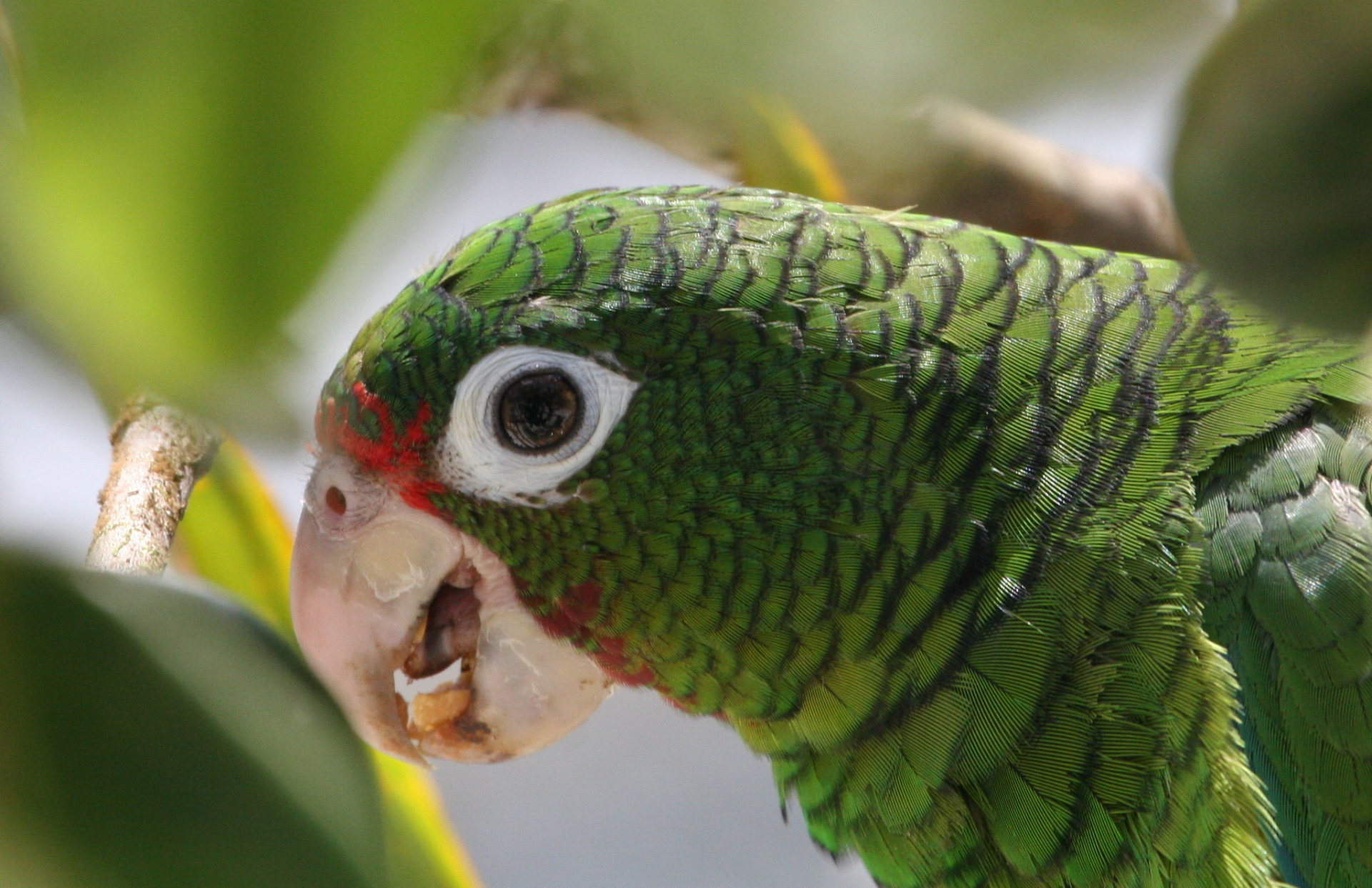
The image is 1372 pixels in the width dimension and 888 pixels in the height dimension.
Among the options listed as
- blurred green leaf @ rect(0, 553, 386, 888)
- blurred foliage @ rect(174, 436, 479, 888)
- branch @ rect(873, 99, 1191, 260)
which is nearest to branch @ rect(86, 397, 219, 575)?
blurred foliage @ rect(174, 436, 479, 888)

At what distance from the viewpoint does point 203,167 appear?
0.18m

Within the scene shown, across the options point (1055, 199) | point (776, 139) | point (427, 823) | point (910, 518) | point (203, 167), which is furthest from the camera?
point (1055, 199)

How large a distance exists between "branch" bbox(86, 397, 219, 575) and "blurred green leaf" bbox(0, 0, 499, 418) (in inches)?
23.0

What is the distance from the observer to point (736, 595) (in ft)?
3.50

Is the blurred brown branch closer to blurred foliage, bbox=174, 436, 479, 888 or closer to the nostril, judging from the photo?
the nostril

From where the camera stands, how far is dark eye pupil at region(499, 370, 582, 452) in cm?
108

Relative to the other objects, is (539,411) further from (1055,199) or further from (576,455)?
(1055,199)

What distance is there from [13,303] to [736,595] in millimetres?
915

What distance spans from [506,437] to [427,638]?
0.92 feet

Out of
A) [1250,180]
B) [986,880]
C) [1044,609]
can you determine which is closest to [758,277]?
[1044,609]

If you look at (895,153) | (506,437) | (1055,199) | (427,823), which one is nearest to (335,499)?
(506,437)

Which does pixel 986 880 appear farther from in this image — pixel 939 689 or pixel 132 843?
pixel 132 843

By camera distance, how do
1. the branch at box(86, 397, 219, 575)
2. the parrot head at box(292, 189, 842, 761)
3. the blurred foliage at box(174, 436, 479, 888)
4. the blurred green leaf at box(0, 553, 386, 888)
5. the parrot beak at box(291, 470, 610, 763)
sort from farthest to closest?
the blurred foliage at box(174, 436, 479, 888) → the parrot beak at box(291, 470, 610, 763) → the parrot head at box(292, 189, 842, 761) → the branch at box(86, 397, 219, 575) → the blurred green leaf at box(0, 553, 386, 888)

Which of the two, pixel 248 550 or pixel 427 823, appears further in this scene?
pixel 248 550
